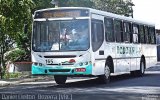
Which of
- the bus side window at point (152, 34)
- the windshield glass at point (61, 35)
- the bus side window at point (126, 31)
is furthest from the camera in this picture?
the bus side window at point (152, 34)

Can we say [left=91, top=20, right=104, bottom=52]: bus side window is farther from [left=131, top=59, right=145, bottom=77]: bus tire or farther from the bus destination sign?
[left=131, top=59, right=145, bottom=77]: bus tire

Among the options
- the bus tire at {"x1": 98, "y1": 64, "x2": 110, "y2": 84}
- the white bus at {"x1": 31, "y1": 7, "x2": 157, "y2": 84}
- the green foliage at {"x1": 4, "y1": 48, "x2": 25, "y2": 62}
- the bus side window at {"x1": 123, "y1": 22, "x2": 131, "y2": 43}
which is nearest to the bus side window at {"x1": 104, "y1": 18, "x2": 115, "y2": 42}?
the white bus at {"x1": 31, "y1": 7, "x2": 157, "y2": 84}

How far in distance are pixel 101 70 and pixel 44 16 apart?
10.7ft

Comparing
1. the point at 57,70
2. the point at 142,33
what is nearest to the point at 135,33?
the point at 142,33

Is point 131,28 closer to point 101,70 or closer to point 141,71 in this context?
point 141,71

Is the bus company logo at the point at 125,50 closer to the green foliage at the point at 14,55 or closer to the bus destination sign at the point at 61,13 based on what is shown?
the bus destination sign at the point at 61,13

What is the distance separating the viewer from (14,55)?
34.8m

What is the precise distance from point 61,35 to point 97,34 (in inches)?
61.5

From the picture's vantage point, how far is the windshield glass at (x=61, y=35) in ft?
58.9

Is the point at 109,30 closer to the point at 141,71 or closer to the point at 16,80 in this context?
the point at 141,71

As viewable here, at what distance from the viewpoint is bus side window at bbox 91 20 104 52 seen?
18328 millimetres

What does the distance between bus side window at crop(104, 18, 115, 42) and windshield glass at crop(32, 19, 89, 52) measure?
200cm

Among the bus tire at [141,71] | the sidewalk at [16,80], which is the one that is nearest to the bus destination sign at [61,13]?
the sidewalk at [16,80]

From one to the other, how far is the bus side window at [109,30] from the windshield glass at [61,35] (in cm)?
200
